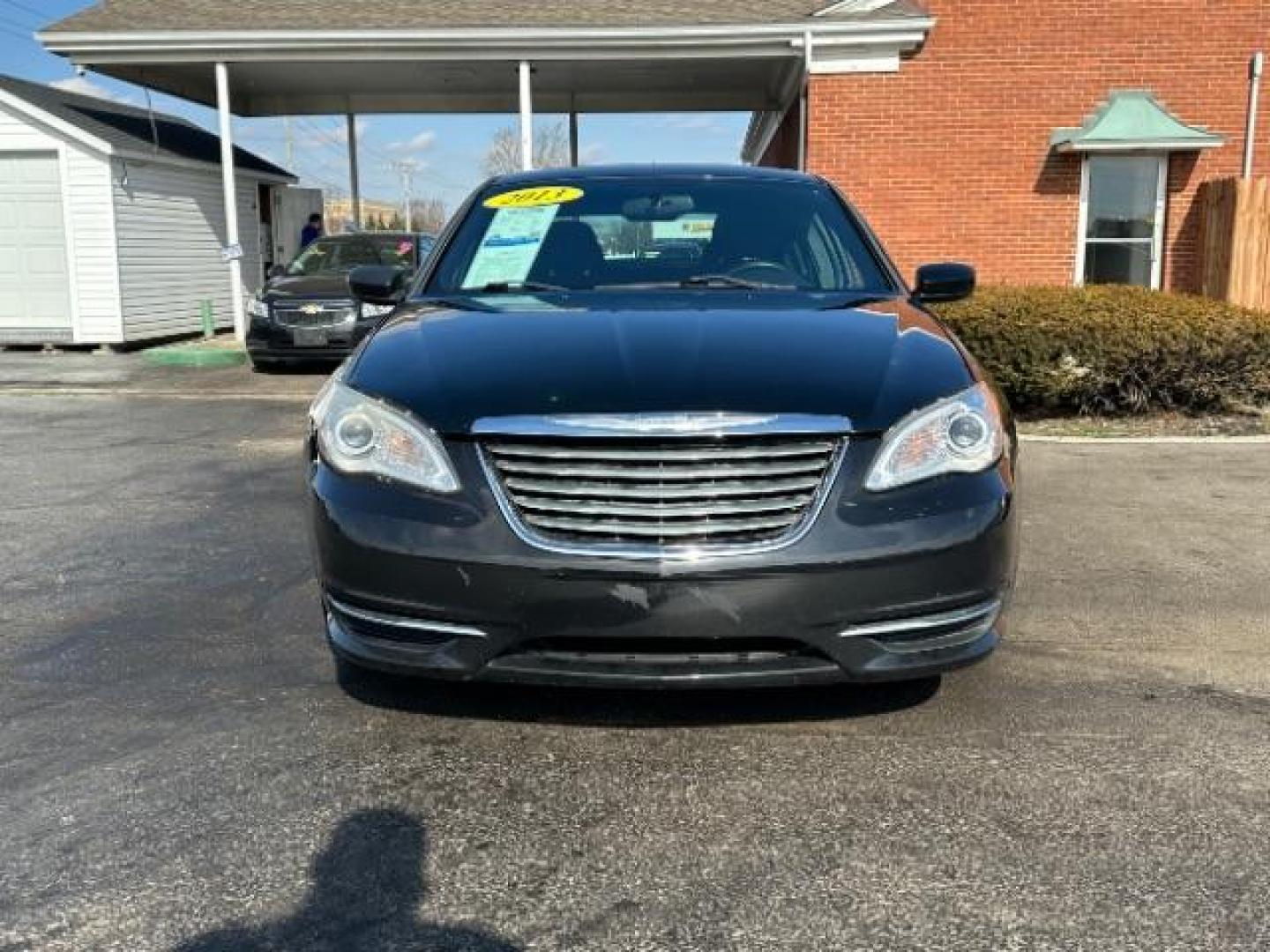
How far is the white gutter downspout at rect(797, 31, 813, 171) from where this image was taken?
12.8 m

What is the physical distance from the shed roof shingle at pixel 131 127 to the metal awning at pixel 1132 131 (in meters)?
11.9

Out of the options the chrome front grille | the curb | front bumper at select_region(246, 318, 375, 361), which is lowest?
the curb

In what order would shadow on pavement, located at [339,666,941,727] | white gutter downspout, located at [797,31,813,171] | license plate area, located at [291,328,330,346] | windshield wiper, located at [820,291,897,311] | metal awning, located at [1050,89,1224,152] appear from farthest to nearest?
1. license plate area, located at [291,328,330,346]
2. white gutter downspout, located at [797,31,813,171]
3. metal awning, located at [1050,89,1224,152]
4. windshield wiper, located at [820,291,897,311]
5. shadow on pavement, located at [339,666,941,727]

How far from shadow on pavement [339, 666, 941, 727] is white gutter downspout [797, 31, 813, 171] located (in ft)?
34.3

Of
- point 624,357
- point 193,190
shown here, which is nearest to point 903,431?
point 624,357

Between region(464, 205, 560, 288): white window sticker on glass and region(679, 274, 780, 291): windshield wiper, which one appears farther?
region(464, 205, 560, 288): white window sticker on glass

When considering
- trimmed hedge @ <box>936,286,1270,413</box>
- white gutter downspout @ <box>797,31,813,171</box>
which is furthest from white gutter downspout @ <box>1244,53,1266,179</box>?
trimmed hedge @ <box>936,286,1270,413</box>

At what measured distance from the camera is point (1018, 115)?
13094mm

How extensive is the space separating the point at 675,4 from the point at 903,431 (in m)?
12.2

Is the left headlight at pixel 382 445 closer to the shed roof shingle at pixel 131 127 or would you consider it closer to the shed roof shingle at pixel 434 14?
the shed roof shingle at pixel 434 14

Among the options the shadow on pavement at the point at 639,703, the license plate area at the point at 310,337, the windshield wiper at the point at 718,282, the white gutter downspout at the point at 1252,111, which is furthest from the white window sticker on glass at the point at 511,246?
the white gutter downspout at the point at 1252,111

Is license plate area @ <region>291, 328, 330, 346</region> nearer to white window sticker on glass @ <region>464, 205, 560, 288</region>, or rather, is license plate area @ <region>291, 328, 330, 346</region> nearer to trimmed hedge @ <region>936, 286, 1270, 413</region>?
trimmed hedge @ <region>936, 286, 1270, 413</region>

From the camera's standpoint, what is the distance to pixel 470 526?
2.85 m

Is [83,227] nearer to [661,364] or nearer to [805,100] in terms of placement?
[805,100]
